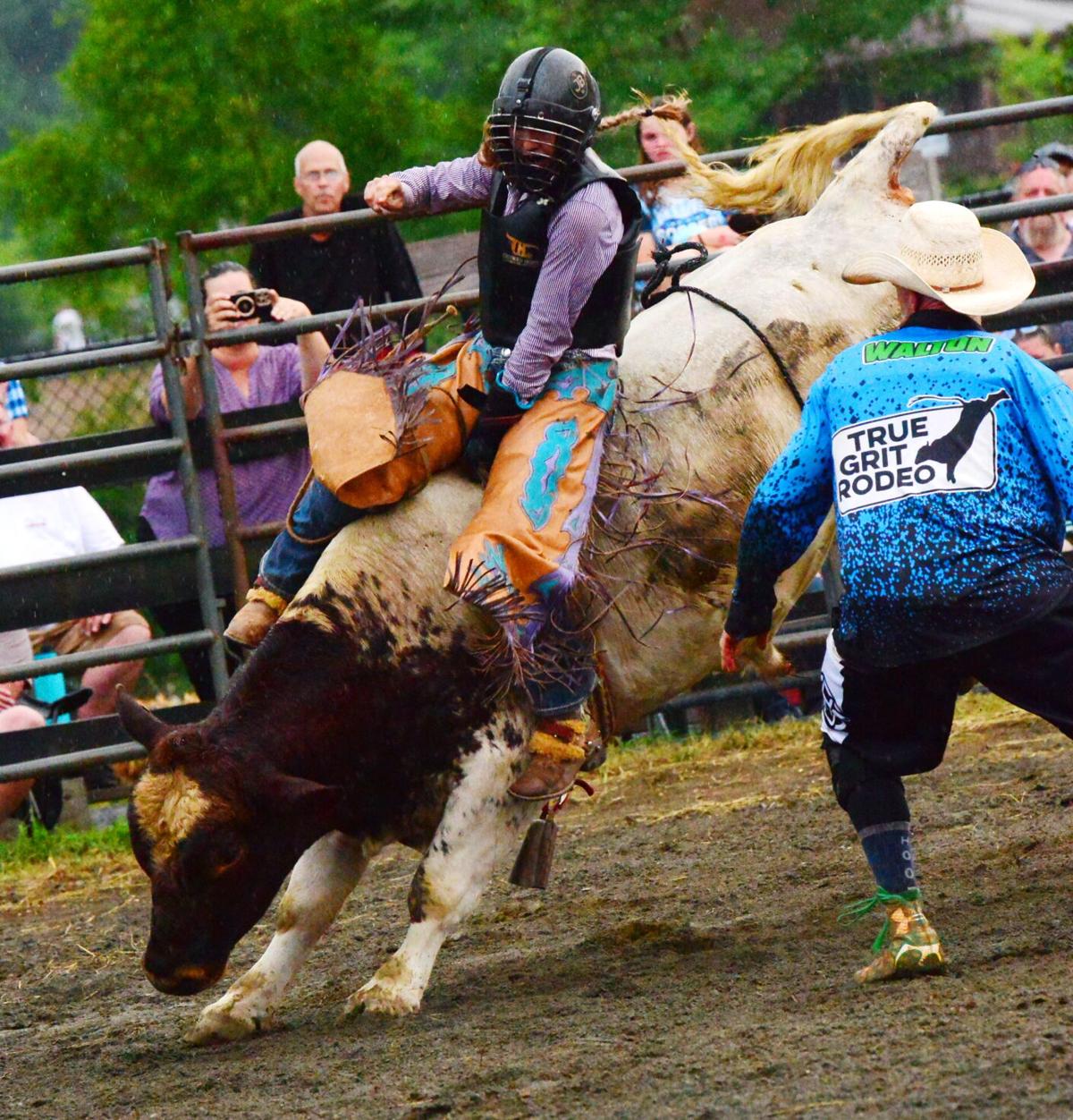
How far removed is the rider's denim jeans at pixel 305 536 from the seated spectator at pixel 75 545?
268cm

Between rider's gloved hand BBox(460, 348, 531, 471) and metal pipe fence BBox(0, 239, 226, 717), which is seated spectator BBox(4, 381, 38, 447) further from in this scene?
rider's gloved hand BBox(460, 348, 531, 471)

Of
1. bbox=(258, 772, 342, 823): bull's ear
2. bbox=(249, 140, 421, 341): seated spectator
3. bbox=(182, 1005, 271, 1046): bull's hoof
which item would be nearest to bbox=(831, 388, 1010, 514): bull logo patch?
bbox=(258, 772, 342, 823): bull's ear

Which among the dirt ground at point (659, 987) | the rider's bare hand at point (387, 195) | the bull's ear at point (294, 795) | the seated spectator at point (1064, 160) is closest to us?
the dirt ground at point (659, 987)

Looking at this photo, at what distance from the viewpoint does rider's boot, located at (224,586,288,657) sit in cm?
498

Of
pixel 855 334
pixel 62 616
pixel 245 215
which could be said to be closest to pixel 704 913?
pixel 855 334

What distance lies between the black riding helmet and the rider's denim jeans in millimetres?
964

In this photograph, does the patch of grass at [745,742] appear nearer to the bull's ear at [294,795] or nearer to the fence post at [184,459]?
the fence post at [184,459]

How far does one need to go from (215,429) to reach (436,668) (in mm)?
2983

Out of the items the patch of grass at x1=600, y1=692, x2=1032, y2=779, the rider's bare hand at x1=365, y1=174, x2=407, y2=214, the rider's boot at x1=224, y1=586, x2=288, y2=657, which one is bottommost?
the patch of grass at x1=600, y1=692, x2=1032, y2=779

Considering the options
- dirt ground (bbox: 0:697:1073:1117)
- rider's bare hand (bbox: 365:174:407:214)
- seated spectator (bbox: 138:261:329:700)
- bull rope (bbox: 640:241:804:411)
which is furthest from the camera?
seated spectator (bbox: 138:261:329:700)

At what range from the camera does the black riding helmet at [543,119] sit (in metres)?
4.65

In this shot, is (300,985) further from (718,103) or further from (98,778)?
(718,103)

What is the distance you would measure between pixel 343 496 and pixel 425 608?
358mm

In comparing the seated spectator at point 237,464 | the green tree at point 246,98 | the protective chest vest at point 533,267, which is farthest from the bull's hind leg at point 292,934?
the green tree at point 246,98
